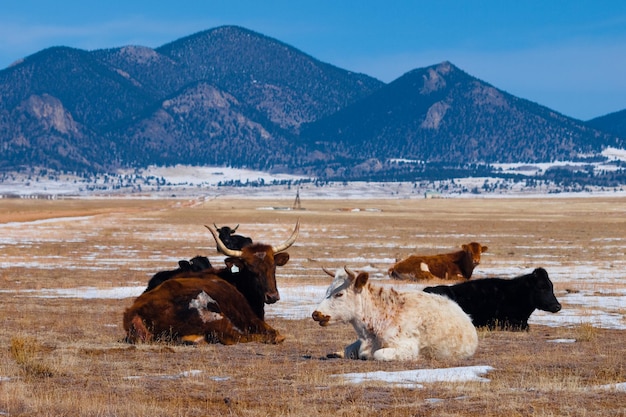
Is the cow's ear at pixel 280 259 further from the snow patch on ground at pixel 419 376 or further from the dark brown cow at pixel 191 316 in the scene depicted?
the snow patch on ground at pixel 419 376

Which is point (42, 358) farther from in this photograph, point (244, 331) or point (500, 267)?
point (500, 267)

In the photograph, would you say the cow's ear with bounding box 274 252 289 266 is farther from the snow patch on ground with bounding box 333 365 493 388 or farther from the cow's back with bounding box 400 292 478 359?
the snow patch on ground with bounding box 333 365 493 388

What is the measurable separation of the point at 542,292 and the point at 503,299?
2.25ft

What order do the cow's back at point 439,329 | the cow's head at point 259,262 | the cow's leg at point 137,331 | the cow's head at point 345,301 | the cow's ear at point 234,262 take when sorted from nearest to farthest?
the cow's back at point 439,329
the cow's head at point 345,301
the cow's leg at point 137,331
the cow's head at point 259,262
the cow's ear at point 234,262

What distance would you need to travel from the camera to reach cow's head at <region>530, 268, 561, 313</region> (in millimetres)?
17844

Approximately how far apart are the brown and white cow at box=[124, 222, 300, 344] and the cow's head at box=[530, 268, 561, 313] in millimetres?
4838

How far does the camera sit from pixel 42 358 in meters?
12.8

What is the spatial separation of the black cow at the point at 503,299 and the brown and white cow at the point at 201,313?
11.6 ft

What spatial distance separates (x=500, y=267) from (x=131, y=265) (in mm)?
11705

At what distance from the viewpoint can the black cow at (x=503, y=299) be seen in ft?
57.9

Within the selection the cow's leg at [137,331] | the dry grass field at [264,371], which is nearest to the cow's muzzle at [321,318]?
the dry grass field at [264,371]

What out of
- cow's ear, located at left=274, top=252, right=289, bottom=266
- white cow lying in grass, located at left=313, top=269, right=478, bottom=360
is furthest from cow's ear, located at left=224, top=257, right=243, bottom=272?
white cow lying in grass, located at left=313, top=269, right=478, bottom=360

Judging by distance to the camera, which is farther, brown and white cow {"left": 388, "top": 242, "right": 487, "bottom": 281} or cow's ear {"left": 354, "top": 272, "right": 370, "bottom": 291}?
brown and white cow {"left": 388, "top": 242, "right": 487, "bottom": 281}

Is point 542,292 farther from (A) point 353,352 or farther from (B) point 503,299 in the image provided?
(A) point 353,352
